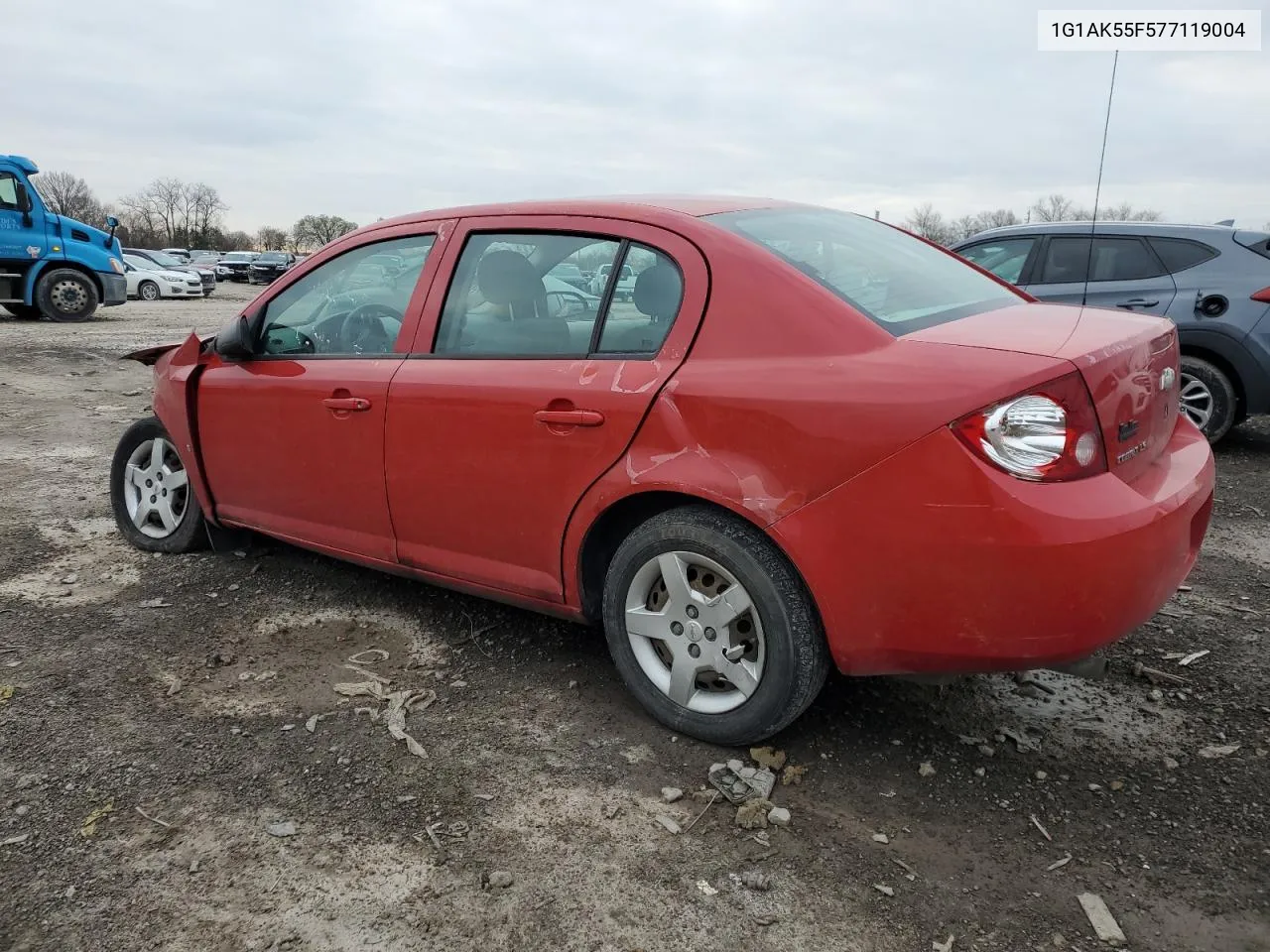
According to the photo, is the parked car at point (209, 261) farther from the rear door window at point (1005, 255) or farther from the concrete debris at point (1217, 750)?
the concrete debris at point (1217, 750)

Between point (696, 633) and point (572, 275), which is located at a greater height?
point (572, 275)

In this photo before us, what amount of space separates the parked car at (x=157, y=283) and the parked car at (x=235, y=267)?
18527 millimetres

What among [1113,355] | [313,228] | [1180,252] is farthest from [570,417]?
[313,228]

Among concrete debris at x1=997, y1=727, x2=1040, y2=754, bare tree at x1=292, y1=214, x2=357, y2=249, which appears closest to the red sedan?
concrete debris at x1=997, y1=727, x2=1040, y2=754

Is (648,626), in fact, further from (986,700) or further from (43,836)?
(43,836)

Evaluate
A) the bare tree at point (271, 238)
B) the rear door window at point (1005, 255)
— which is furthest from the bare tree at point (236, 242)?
the rear door window at point (1005, 255)

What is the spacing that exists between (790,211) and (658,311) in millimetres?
795

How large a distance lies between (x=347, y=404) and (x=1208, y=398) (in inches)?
237

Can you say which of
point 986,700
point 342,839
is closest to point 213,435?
point 342,839

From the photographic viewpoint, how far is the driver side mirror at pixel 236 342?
382 centimetres

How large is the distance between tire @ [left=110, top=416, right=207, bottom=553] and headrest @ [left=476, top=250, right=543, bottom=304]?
2.02 metres

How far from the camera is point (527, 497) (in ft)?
9.80

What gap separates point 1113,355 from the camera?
7.74 feet

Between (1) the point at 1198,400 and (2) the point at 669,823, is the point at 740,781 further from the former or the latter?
(1) the point at 1198,400
